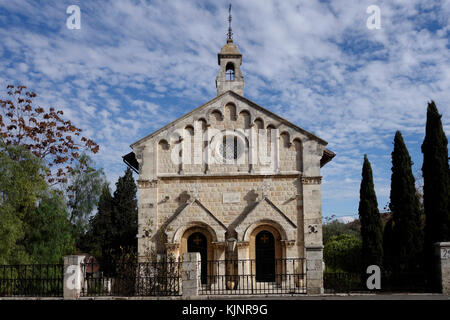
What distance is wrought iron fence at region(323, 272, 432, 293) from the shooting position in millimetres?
17156

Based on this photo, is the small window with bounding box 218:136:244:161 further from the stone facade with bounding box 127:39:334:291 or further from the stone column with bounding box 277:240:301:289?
the stone column with bounding box 277:240:301:289

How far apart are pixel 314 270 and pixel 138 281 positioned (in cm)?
624

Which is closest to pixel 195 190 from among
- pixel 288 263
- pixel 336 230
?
pixel 288 263

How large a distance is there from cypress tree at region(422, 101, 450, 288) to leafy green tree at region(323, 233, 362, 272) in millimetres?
9548

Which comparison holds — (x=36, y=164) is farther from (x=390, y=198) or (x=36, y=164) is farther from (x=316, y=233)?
(x=390, y=198)

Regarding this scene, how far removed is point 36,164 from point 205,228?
9.07 metres

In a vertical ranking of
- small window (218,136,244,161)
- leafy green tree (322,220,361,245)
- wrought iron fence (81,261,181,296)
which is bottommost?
wrought iron fence (81,261,181,296)

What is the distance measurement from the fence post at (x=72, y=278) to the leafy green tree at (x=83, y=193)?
50.2 feet

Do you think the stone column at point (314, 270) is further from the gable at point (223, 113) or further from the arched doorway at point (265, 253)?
the gable at point (223, 113)

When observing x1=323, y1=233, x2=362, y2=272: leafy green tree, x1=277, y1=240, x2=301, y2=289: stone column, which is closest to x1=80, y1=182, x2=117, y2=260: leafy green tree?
x1=323, y1=233, x2=362, y2=272: leafy green tree

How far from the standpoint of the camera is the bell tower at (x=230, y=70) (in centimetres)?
2228

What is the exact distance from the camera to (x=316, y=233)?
19062mm

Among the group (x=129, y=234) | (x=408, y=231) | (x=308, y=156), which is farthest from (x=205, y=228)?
(x=129, y=234)

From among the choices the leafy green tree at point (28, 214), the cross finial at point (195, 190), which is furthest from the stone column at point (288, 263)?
the leafy green tree at point (28, 214)
